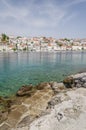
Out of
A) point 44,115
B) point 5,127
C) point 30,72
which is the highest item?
point 44,115

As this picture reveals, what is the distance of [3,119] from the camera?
819cm

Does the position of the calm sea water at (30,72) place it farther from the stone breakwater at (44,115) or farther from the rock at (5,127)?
the rock at (5,127)

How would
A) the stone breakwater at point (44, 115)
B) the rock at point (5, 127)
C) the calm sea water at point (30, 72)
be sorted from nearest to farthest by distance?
the stone breakwater at point (44, 115), the rock at point (5, 127), the calm sea water at point (30, 72)

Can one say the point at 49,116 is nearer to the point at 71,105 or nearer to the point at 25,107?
the point at 71,105

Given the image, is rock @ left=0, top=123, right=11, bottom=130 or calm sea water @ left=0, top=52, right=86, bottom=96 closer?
rock @ left=0, top=123, right=11, bottom=130

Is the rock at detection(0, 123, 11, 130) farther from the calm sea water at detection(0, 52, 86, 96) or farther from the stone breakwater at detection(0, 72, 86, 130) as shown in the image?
the calm sea water at detection(0, 52, 86, 96)

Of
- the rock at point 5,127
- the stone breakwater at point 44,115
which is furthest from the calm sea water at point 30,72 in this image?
the rock at point 5,127

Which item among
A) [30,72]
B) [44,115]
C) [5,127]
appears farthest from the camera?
[30,72]

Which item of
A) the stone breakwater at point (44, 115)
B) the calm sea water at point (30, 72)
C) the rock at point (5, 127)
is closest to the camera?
the stone breakwater at point (44, 115)

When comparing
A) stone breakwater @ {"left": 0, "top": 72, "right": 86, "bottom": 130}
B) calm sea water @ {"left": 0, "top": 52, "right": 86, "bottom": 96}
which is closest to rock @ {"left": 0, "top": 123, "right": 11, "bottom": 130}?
stone breakwater @ {"left": 0, "top": 72, "right": 86, "bottom": 130}

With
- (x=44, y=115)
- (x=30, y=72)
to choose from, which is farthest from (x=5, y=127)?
(x=30, y=72)

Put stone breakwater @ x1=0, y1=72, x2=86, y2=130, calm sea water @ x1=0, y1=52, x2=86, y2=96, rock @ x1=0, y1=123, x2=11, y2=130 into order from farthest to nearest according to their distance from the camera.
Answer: calm sea water @ x1=0, y1=52, x2=86, y2=96
rock @ x1=0, y1=123, x2=11, y2=130
stone breakwater @ x1=0, y1=72, x2=86, y2=130

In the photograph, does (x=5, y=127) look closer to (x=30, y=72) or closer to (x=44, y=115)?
(x=44, y=115)

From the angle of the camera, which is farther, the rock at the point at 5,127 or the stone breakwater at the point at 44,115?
the rock at the point at 5,127
